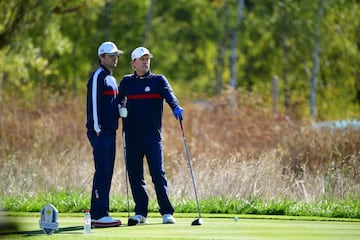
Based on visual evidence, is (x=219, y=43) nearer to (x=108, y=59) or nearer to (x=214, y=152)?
(x=214, y=152)

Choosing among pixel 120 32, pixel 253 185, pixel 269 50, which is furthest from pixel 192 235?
pixel 269 50

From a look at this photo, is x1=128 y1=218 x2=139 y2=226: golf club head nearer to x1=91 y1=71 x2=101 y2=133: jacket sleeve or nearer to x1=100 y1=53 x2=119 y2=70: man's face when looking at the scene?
x1=91 y1=71 x2=101 y2=133: jacket sleeve

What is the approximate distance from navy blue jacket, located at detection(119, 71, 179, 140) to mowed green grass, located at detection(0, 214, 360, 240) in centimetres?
109

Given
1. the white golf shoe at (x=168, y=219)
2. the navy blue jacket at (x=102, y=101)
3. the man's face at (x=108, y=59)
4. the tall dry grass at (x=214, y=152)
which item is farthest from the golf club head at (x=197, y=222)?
the tall dry grass at (x=214, y=152)

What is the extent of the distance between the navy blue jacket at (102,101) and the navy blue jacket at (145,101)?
21 centimetres

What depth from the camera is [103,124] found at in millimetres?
13266

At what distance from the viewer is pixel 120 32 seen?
47.8m

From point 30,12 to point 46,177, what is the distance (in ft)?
42.0

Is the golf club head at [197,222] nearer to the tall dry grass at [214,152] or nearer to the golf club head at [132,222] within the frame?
the golf club head at [132,222]

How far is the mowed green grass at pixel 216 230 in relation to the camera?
1184 centimetres

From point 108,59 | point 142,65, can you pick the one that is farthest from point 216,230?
point 108,59

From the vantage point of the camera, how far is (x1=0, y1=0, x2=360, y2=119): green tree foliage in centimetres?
4412

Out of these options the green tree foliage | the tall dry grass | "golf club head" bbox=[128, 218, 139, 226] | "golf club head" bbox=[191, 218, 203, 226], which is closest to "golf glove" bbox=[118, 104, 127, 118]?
"golf club head" bbox=[128, 218, 139, 226]

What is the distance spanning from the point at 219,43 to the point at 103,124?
40343 mm
